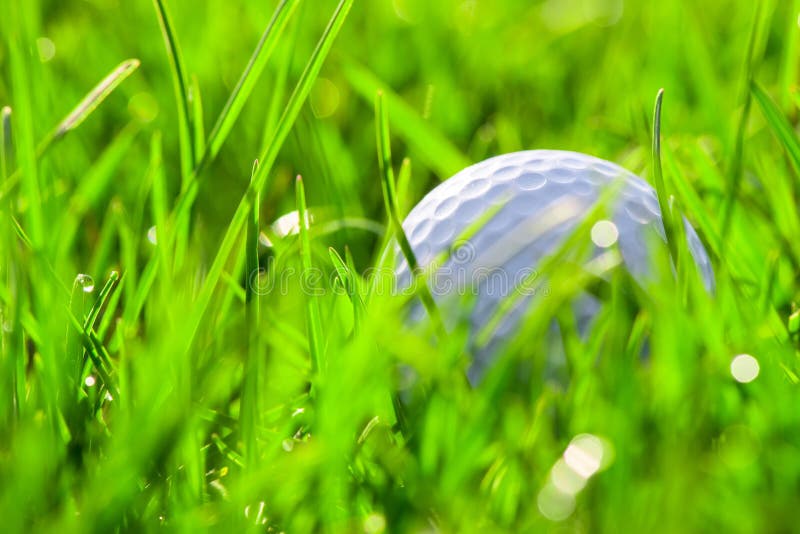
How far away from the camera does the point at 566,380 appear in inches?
40.3

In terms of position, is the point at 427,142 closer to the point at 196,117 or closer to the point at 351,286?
the point at 196,117

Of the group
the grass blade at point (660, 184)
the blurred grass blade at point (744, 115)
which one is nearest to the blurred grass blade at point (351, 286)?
the grass blade at point (660, 184)

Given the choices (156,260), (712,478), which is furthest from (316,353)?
(712,478)

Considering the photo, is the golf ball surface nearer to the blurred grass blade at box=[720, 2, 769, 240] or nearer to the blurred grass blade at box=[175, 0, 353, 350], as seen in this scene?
the blurred grass blade at box=[720, 2, 769, 240]

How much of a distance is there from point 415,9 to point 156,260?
4.48 ft

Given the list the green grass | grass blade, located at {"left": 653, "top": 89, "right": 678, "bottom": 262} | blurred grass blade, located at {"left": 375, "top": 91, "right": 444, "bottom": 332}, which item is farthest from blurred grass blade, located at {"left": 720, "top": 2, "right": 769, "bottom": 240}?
blurred grass blade, located at {"left": 375, "top": 91, "right": 444, "bottom": 332}

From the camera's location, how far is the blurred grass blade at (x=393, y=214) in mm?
974

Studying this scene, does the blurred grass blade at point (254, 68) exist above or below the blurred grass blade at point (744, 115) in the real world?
above

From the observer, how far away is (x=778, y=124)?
1.17 metres

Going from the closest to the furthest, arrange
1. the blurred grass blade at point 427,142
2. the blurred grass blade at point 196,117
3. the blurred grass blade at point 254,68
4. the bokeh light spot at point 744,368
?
1. the bokeh light spot at point 744,368
2. the blurred grass blade at point 254,68
3. the blurred grass blade at point 196,117
4. the blurred grass blade at point 427,142

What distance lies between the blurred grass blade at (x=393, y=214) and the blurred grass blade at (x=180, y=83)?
263mm

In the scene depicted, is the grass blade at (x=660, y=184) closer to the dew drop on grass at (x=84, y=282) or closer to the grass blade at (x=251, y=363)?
the grass blade at (x=251, y=363)

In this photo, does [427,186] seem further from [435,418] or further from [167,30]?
[435,418]

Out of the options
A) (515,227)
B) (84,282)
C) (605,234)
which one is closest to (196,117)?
(84,282)
